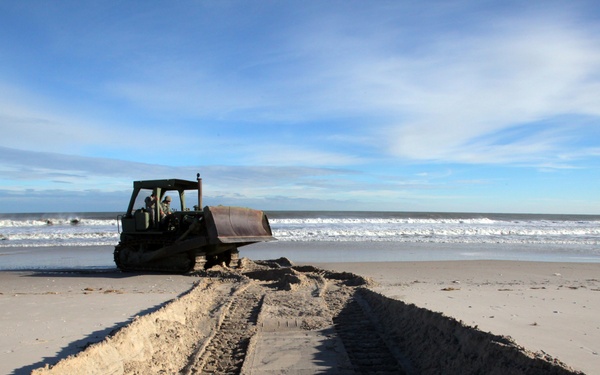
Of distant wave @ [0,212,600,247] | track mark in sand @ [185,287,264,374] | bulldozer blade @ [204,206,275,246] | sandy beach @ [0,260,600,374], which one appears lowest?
track mark in sand @ [185,287,264,374]

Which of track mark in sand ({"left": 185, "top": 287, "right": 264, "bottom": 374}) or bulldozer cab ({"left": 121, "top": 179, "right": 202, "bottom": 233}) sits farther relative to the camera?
bulldozer cab ({"left": 121, "top": 179, "right": 202, "bottom": 233})

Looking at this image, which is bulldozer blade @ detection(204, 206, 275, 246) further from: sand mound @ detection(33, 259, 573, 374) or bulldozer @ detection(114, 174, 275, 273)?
sand mound @ detection(33, 259, 573, 374)

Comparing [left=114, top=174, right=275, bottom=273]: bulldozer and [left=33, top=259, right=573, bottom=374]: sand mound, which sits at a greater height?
[left=114, top=174, right=275, bottom=273]: bulldozer

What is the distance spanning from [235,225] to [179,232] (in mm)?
1567

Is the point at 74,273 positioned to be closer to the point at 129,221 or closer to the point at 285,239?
the point at 129,221

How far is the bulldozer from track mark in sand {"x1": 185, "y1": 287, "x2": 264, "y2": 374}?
3862mm

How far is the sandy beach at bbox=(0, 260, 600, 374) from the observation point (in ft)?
14.2

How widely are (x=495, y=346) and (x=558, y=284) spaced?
7305 mm

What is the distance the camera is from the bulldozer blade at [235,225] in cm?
1147

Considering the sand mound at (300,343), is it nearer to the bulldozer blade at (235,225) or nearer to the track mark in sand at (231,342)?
the track mark in sand at (231,342)

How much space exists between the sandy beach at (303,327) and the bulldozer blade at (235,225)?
1301 millimetres

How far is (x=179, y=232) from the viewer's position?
12.6m

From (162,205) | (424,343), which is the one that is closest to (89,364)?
(424,343)

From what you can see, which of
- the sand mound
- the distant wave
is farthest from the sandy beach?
the distant wave
